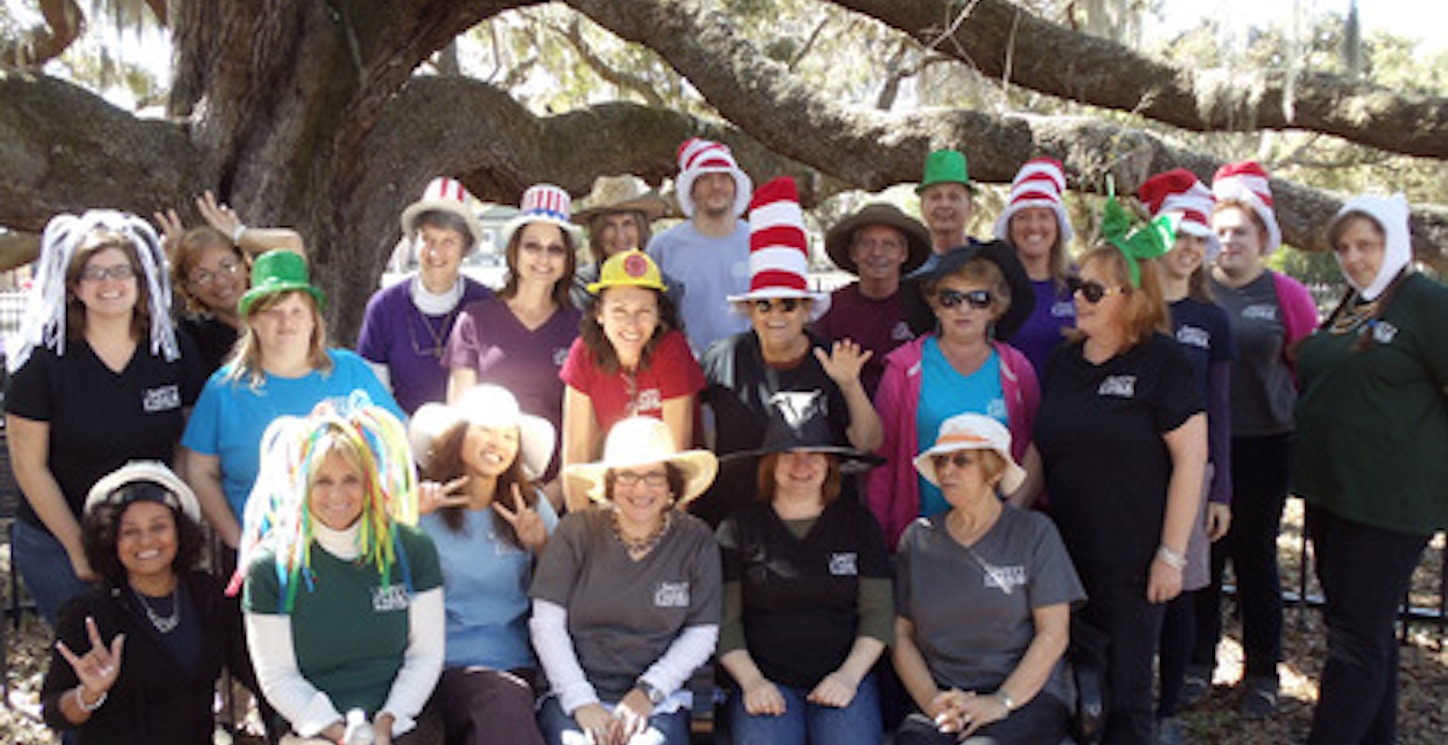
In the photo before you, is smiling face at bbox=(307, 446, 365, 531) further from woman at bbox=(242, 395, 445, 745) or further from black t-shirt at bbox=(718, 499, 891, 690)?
black t-shirt at bbox=(718, 499, 891, 690)

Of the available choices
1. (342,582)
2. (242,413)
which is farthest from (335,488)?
(242,413)

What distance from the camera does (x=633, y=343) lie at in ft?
13.5

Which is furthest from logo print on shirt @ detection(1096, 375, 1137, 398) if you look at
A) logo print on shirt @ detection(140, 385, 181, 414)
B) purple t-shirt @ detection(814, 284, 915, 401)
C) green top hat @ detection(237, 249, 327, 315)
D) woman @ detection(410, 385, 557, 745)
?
logo print on shirt @ detection(140, 385, 181, 414)

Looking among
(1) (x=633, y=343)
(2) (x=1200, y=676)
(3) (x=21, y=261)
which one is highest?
(3) (x=21, y=261)

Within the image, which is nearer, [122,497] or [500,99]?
[122,497]

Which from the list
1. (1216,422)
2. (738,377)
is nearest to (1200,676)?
(1216,422)

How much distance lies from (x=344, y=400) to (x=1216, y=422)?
326 centimetres

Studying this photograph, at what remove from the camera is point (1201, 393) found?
4.27m

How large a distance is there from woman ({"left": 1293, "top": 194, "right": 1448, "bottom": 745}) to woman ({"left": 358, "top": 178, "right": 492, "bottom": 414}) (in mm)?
3462

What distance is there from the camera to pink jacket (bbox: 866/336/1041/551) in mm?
4137

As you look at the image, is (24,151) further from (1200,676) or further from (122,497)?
(1200,676)

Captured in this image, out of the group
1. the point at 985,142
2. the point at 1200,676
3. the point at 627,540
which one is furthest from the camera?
the point at 985,142

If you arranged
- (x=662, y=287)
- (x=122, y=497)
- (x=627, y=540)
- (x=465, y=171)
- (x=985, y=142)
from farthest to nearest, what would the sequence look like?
(x=465, y=171), (x=985, y=142), (x=662, y=287), (x=627, y=540), (x=122, y=497)

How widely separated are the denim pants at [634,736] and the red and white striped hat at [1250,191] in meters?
3.34
